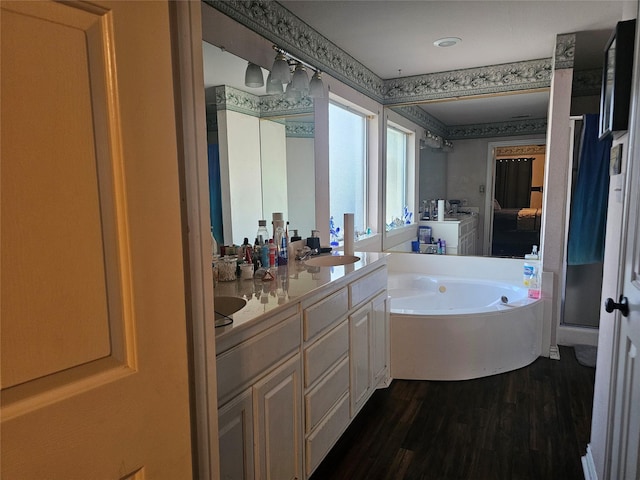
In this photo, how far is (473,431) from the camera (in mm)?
2209

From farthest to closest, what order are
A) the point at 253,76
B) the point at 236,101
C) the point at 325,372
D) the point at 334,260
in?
the point at 334,260, the point at 253,76, the point at 236,101, the point at 325,372

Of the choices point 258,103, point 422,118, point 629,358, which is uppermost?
point 422,118

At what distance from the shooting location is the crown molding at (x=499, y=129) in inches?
133

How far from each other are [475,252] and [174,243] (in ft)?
11.6

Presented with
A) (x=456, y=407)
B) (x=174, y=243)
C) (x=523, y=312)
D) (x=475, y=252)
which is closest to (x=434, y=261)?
(x=475, y=252)

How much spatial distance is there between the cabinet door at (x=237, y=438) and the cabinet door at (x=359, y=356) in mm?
843

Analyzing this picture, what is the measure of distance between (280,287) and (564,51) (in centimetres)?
269

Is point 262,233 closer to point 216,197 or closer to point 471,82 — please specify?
point 216,197

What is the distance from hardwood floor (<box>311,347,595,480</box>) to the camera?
1.91 metres

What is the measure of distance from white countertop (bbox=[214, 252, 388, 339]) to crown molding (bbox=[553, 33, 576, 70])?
2055 millimetres

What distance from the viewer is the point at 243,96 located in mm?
2098

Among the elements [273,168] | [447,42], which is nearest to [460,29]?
[447,42]

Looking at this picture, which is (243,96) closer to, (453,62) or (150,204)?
(150,204)

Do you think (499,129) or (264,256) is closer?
(264,256)
